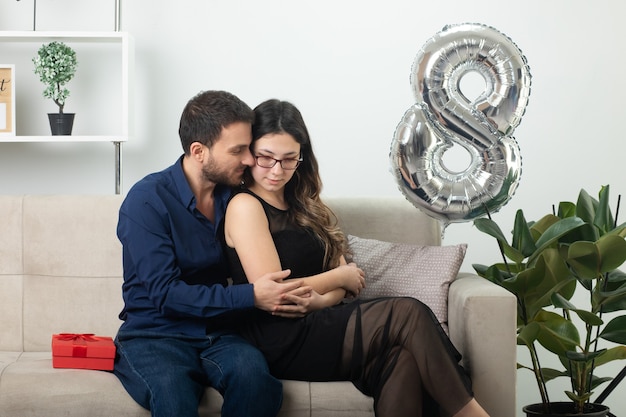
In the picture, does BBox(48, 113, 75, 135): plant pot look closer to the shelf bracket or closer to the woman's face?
the shelf bracket

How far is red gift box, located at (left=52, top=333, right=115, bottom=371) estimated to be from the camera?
225 cm

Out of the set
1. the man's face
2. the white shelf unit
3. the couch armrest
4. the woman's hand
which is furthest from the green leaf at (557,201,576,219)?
the white shelf unit

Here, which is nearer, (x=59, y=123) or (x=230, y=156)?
(x=230, y=156)

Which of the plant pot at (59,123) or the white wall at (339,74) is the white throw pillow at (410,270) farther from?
the plant pot at (59,123)

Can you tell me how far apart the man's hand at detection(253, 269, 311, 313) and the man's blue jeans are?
0.38 feet

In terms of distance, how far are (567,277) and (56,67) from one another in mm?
1831

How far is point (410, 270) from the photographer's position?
262cm

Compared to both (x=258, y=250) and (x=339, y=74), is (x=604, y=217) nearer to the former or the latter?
(x=258, y=250)

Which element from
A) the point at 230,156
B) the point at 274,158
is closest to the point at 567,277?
the point at 274,158

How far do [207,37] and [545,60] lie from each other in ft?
4.17

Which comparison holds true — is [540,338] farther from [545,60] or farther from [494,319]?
[545,60]

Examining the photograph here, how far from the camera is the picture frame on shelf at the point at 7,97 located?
3123 mm

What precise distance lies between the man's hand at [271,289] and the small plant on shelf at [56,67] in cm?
128

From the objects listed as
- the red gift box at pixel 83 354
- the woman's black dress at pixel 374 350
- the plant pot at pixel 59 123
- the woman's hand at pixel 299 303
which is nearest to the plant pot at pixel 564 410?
the woman's black dress at pixel 374 350
